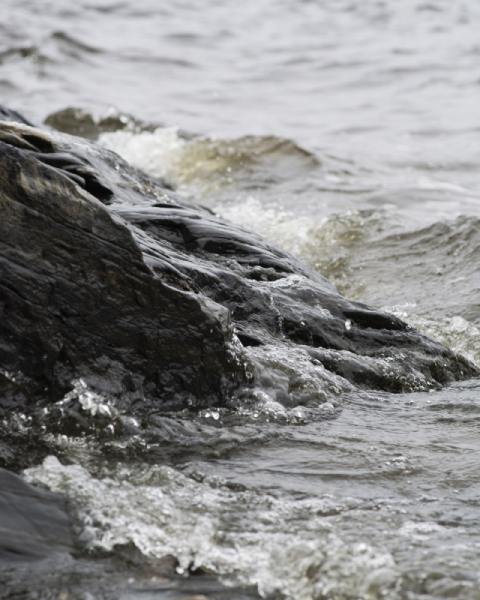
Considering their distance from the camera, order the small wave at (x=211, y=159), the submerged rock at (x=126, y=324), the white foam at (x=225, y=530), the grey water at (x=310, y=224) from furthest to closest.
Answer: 1. the small wave at (x=211, y=159)
2. the submerged rock at (x=126, y=324)
3. the grey water at (x=310, y=224)
4. the white foam at (x=225, y=530)

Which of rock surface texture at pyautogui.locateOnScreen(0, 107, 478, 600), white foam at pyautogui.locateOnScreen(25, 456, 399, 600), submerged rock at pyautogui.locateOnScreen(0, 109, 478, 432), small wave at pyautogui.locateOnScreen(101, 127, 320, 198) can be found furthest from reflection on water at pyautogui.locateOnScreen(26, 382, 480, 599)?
small wave at pyautogui.locateOnScreen(101, 127, 320, 198)

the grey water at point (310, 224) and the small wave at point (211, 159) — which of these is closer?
the grey water at point (310, 224)

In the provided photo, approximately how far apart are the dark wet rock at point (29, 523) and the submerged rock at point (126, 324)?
0.46m

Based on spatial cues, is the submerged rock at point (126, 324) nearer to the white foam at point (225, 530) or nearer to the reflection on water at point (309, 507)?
the reflection on water at point (309, 507)

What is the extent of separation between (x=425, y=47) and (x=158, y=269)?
Result: 1621cm

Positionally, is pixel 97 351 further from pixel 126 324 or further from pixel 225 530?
pixel 225 530

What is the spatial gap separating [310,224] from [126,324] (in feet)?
14.4

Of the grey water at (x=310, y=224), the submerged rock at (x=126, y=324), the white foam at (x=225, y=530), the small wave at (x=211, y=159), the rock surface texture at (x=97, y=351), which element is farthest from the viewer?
the small wave at (x=211, y=159)

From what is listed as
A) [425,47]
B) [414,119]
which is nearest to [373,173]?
[414,119]

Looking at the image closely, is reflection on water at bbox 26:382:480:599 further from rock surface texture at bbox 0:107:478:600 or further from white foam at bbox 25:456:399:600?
rock surface texture at bbox 0:107:478:600

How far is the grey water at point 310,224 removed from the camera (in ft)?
7.68

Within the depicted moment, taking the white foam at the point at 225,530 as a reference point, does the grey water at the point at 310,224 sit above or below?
above

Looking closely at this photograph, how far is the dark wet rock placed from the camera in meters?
2.23

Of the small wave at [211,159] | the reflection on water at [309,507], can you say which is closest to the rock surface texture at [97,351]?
the reflection on water at [309,507]
